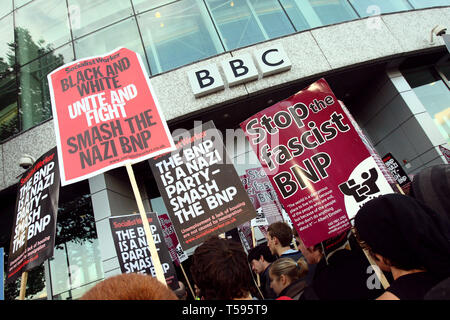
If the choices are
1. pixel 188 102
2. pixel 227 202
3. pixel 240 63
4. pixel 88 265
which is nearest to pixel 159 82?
pixel 188 102

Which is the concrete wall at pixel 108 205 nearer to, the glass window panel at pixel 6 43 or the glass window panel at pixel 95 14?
the glass window panel at pixel 95 14

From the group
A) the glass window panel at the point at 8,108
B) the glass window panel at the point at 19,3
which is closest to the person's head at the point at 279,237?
the glass window panel at the point at 8,108

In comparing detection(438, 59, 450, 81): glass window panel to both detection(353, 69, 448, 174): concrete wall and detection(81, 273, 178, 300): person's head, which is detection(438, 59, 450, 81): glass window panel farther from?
detection(81, 273, 178, 300): person's head

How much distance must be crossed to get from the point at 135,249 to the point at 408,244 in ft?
14.7

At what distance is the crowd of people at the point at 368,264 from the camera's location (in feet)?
4.25

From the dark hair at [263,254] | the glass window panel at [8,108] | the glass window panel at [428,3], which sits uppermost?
the glass window panel at [8,108]

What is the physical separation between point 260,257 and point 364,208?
287 cm

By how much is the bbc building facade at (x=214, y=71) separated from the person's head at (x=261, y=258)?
10.8 ft

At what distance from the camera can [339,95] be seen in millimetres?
7883

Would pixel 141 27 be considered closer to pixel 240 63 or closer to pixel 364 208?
pixel 240 63

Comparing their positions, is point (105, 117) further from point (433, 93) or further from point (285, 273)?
point (433, 93)

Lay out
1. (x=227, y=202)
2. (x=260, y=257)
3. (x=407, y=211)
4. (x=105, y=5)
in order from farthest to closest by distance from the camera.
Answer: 1. (x=105, y=5)
2. (x=260, y=257)
3. (x=227, y=202)
4. (x=407, y=211)

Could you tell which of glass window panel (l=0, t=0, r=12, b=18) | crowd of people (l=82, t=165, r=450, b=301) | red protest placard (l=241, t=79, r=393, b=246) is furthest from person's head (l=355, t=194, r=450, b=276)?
glass window panel (l=0, t=0, r=12, b=18)

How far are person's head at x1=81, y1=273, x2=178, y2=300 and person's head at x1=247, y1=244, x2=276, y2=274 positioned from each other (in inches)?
137
